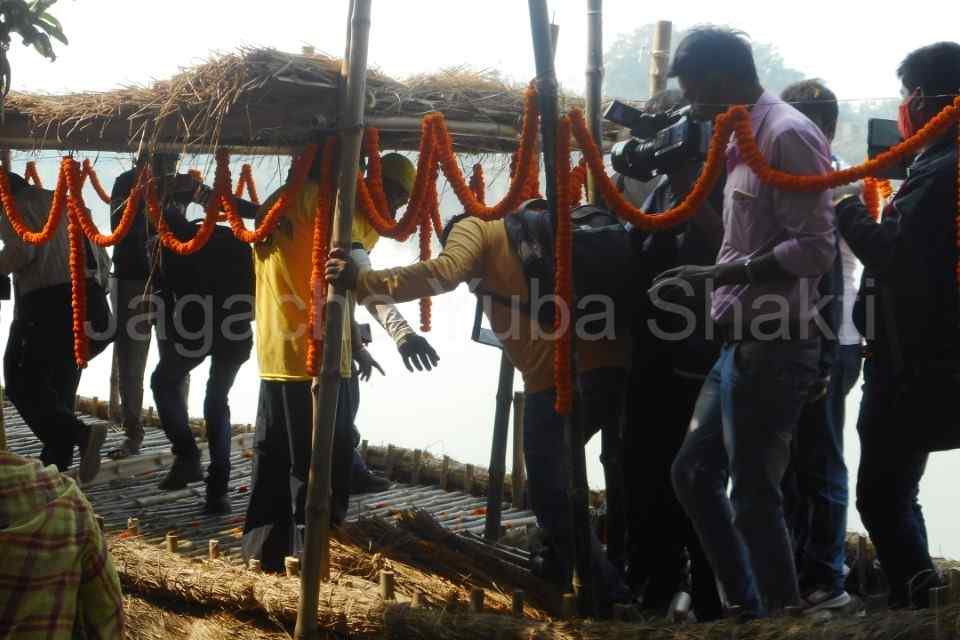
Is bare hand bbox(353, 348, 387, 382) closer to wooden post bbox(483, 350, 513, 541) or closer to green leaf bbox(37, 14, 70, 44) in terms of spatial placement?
wooden post bbox(483, 350, 513, 541)

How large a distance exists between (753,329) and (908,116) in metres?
0.84

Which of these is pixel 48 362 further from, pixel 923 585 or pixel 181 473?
pixel 923 585

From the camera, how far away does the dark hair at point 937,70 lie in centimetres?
391

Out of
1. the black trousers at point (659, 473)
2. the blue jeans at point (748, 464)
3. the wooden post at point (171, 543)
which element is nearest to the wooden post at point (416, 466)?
the wooden post at point (171, 543)

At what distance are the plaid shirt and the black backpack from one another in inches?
84.1

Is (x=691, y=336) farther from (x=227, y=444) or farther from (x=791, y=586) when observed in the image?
(x=227, y=444)

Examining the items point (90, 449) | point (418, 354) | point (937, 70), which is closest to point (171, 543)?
point (418, 354)

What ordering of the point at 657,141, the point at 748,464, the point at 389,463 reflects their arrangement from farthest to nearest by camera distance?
the point at 389,463, the point at 657,141, the point at 748,464

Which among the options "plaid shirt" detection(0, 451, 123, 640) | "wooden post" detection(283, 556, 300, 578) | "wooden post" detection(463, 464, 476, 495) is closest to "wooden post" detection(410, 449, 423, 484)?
"wooden post" detection(463, 464, 476, 495)

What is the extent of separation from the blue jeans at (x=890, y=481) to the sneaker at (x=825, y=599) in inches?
12.9

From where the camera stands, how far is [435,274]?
14.1ft

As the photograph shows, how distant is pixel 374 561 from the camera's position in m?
4.81

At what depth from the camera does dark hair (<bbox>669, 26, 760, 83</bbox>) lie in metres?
3.87

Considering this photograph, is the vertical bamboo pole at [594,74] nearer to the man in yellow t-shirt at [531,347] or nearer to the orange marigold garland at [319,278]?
the man in yellow t-shirt at [531,347]
